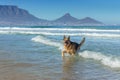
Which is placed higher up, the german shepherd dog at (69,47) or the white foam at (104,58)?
the german shepherd dog at (69,47)

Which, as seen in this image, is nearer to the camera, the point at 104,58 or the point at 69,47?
the point at 104,58

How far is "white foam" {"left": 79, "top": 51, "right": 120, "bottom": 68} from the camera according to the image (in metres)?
9.85

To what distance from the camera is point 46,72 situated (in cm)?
868

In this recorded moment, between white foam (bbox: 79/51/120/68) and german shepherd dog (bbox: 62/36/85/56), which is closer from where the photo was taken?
white foam (bbox: 79/51/120/68)

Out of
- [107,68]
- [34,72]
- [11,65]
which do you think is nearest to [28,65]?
[11,65]

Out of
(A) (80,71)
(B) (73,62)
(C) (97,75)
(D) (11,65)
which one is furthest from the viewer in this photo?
(B) (73,62)

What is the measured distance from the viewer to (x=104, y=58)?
439 inches

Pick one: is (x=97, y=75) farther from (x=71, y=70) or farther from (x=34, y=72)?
(x=34, y=72)

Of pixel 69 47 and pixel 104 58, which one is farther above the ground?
pixel 69 47

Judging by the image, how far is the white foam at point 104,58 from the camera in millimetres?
9847

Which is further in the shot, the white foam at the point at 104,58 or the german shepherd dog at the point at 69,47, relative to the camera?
the german shepherd dog at the point at 69,47

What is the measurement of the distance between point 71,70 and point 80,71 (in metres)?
0.35

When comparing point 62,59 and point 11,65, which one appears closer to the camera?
point 11,65

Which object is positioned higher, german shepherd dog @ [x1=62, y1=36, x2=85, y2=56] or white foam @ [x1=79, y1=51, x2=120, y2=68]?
german shepherd dog @ [x1=62, y1=36, x2=85, y2=56]
